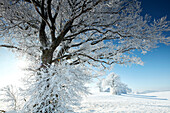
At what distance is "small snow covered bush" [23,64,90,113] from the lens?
221cm

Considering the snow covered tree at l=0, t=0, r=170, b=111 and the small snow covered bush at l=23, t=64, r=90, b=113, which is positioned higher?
the snow covered tree at l=0, t=0, r=170, b=111

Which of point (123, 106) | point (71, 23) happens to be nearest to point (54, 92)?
point (71, 23)

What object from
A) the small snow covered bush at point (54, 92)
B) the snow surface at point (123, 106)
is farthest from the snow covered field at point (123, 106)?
the small snow covered bush at point (54, 92)

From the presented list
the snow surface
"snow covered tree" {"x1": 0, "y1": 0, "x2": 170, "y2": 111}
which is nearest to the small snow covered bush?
the snow surface

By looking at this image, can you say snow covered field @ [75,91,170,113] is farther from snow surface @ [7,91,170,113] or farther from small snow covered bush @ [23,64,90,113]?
small snow covered bush @ [23,64,90,113]

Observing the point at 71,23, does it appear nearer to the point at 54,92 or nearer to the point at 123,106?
the point at 54,92

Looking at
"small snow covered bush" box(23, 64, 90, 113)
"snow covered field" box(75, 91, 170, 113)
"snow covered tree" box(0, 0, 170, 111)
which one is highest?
"snow covered tree" box(0, 0, 170, 111)

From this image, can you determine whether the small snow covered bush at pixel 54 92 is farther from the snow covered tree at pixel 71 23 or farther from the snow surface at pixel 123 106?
the snow covered tree at pixel 71 23

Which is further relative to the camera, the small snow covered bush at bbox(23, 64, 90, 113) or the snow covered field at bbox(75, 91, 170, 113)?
the snow covered field at bbox(75, 91, 170, 113)

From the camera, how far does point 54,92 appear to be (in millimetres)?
2160

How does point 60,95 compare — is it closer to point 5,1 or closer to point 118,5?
point 5,1

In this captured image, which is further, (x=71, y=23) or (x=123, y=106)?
(x=123, y=106)

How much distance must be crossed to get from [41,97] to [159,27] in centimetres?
495

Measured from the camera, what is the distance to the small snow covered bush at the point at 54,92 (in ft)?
7.27
